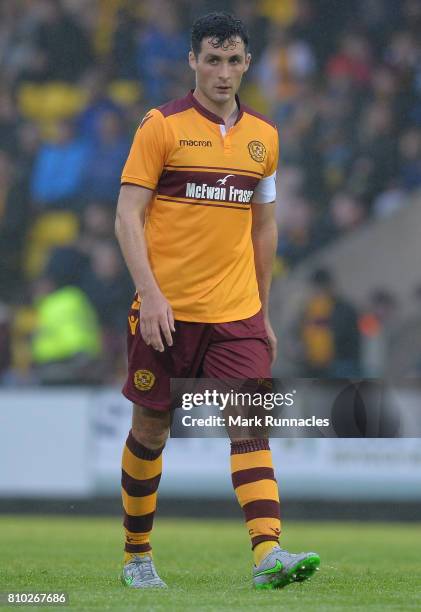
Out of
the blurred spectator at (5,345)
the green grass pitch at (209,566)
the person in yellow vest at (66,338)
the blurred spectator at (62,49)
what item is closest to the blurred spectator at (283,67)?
the blurred spectator at (62,49)

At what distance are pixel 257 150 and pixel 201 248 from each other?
45 centimetres

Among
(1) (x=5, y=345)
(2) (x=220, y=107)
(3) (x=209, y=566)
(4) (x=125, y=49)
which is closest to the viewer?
(2) (x=220, y=107)

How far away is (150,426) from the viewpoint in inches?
215

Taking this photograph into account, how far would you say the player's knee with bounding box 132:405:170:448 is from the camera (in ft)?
17.9

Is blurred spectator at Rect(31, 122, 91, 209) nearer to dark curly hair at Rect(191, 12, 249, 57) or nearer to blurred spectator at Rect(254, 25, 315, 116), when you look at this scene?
blurred spectator at Rect(254, 25, 315, 116)

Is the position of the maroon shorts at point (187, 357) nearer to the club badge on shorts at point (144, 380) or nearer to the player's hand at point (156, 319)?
the club badge on shorts at point (144, 380)

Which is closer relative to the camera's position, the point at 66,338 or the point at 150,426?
the point at 150,426

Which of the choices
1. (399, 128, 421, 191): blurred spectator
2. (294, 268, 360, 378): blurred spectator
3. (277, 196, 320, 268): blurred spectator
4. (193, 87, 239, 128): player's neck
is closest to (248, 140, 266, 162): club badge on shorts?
(193, 87, 239, 128): player's neck

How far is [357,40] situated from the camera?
14805 mm

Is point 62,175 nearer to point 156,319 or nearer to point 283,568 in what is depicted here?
point 156,319

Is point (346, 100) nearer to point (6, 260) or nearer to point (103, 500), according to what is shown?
point (6, 260)

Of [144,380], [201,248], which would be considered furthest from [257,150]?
[144,380]

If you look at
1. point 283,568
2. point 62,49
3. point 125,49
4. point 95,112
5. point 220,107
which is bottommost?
point 283,568

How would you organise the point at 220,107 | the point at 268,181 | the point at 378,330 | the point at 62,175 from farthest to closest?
the point at 62,175, the point at 378,330, the point at 268,181, the point at 220,107
